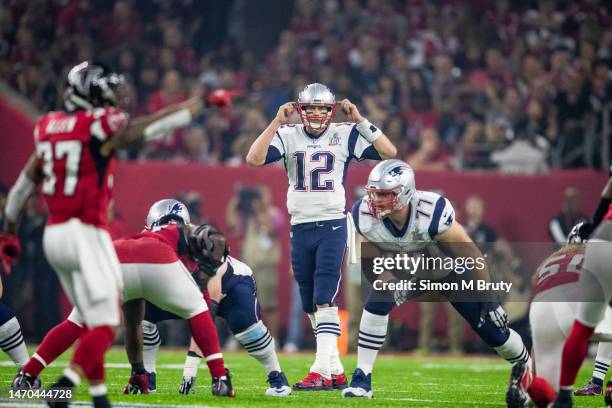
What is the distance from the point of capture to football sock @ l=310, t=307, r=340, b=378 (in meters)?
8.48

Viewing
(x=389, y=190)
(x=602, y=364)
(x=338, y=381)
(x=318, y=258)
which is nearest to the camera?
(x=389, y=190)

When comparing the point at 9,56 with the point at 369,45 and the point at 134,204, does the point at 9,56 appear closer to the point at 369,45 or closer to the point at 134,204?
the point at 134,204

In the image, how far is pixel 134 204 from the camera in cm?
1502

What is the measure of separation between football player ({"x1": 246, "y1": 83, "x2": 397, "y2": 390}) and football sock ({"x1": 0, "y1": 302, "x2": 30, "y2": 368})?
83.9 inches

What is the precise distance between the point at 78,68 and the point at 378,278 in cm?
280

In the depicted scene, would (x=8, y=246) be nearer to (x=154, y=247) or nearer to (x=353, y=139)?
(x=154, y=247)

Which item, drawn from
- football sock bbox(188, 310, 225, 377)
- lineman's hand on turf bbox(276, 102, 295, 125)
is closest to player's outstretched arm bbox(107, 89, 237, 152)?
football sock bbox(188, 310, 225, 377)

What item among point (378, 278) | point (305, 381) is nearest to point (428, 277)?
point (378, 278)

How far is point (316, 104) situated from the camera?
29.5ft

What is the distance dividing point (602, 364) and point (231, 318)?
307 cm

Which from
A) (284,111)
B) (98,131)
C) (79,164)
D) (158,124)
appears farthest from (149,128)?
(284,111)

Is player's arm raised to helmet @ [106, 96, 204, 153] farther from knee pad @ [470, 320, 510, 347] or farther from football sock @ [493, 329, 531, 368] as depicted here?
football sock @ [493, 329, 531, 368]

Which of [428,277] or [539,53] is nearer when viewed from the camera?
[428,277]

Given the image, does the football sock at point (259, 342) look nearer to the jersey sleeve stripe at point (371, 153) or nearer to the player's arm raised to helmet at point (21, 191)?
the jersey sleeve stripe at point (371, 153)
